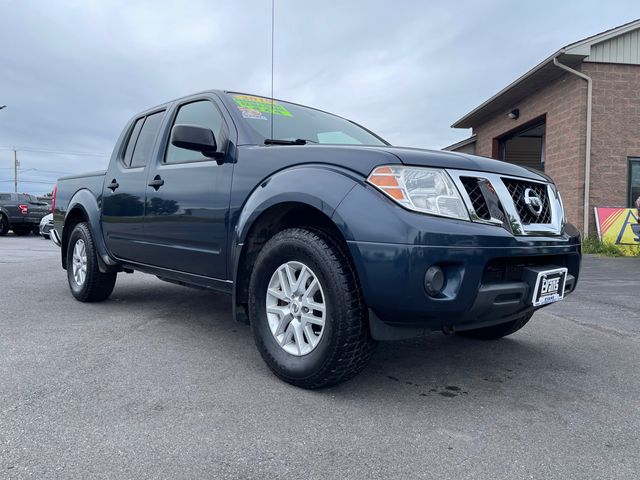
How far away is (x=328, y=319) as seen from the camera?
7.80ft

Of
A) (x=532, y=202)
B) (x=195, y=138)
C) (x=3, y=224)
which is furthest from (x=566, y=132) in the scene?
(x=3, y=224)

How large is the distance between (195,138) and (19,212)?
17.7m

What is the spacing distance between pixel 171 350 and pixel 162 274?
76cm

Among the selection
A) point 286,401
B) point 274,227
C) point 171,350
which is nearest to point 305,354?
point 286,401

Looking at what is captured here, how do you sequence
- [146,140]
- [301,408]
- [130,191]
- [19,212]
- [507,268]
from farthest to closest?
[19,212]
[146,140]
[130,191]
[507,268]
[301,408]

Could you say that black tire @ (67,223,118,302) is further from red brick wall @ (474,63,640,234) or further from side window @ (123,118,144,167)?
red brick wall @ (474,63,640,234)

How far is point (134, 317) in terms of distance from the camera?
13.8 feet

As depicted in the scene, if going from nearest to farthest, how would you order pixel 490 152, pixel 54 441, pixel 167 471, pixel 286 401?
1. pixel 167 471
2. pixel 54 441
3. pixel 286 401
4. pixel 490 152

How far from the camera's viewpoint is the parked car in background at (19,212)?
1753cm

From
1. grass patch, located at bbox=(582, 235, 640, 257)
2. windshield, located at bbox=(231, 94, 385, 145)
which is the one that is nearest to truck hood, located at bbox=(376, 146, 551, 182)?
windshield, located at bbox=(231, 94, 385, 145)

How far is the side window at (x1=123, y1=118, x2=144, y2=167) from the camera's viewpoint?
174 inches

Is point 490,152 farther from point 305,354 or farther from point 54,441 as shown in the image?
point 54,441

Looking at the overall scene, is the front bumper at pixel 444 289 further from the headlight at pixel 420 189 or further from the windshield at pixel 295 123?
the windshield at pixel 295 123

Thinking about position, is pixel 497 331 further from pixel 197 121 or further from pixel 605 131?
pixel 605 131
